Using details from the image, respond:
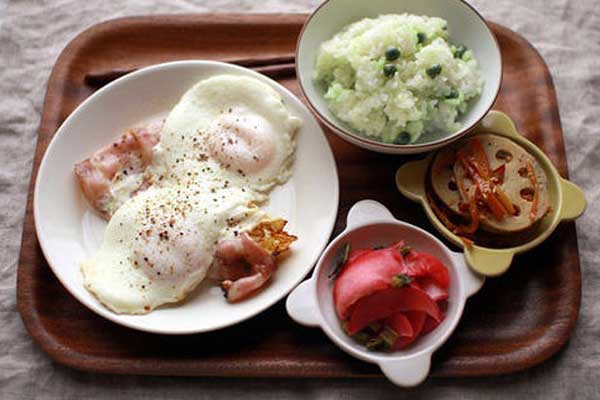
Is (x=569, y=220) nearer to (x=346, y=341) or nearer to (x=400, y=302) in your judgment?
(x=400, y=302)

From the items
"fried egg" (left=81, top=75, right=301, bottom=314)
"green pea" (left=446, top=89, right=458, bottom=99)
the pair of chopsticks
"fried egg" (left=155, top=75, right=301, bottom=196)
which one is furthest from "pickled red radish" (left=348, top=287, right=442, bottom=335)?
the pair of chopsticks

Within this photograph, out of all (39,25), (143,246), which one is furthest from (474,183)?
(39,25)

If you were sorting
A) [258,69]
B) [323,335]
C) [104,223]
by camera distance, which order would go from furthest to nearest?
[258,69] < [104,223] < [323,335]

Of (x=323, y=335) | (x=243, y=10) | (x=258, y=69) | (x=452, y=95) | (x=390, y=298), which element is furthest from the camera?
(x=243, y=10)

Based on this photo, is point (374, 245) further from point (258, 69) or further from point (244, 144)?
point (258, 69)

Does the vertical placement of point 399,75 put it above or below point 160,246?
above

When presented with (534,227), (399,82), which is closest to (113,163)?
(399,82)

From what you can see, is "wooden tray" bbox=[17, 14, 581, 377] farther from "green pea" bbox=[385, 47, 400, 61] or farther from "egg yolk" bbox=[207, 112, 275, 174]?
"green pea" bbox=[385, 47, 400, 61]

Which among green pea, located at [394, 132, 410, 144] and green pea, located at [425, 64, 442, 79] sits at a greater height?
green pea, located at [425, 64, 442, 79]
